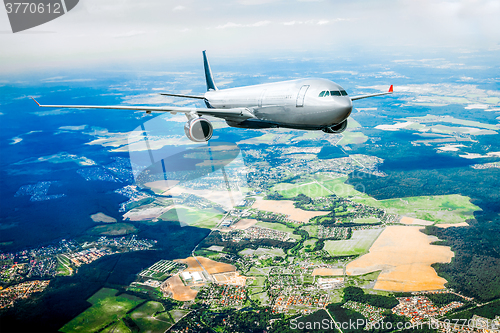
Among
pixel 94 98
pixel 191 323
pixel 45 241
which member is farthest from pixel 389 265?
pixel 94 98

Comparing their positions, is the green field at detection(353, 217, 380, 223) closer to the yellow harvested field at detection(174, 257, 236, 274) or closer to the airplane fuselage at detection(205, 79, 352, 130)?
the yellow harvested field at detection(174, 257, 236, 274)

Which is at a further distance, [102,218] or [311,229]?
[102,218]

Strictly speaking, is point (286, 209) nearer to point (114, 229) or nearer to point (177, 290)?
point (177, 290)

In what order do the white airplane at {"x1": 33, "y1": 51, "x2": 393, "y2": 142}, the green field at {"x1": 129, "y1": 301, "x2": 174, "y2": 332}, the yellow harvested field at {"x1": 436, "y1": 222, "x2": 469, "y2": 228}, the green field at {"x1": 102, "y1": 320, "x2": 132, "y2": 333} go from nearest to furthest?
the white airplane at {"x1": 33, "y1": 51, "x2": 393, "y2": 142}
the green field at {"x1": 102, "y1": 320, "x2": 132, "y2": 333}
the green field at {"x1": 129, "y1": 301, "x2": 174, "y2": 332}
the yellow harvested field at {"x1": 436, "y1": 222, "x2": 469, "y2": 228}

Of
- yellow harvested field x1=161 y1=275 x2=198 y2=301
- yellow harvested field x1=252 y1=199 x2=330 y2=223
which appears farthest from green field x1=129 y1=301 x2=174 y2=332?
yellow harvested field x1=252 y1=199 x2=330 y2=223

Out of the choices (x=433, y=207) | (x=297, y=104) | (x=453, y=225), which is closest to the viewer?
(x=297, y=104)

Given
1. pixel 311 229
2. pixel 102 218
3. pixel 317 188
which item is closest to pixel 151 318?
pixel 311 229

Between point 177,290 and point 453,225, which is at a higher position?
point 177,290
